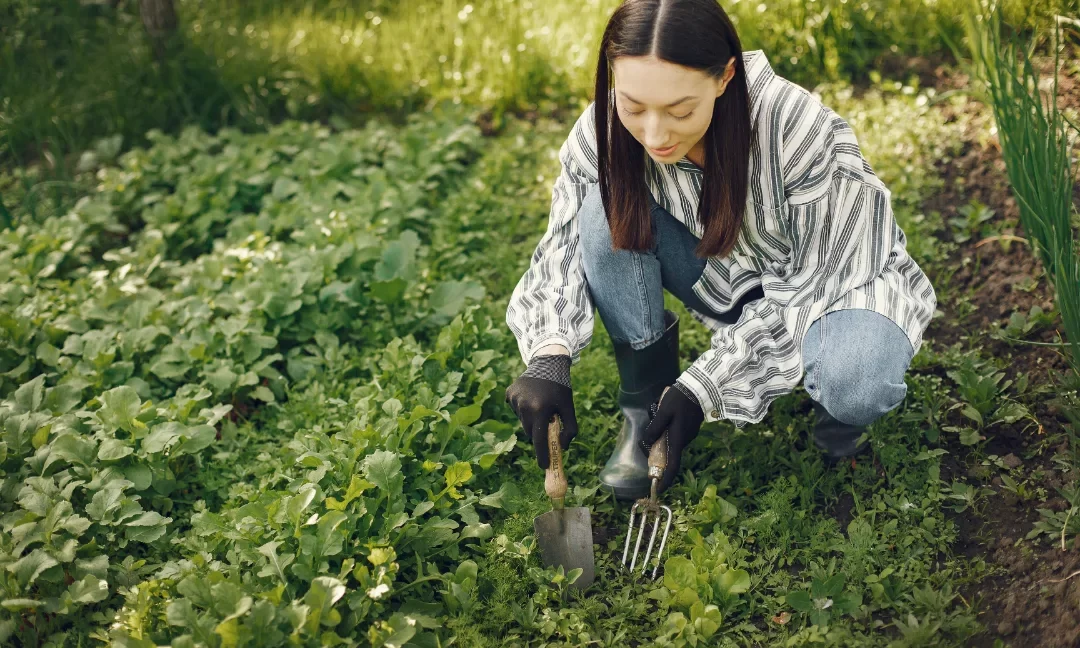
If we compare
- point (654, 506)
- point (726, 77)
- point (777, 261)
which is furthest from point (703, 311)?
point (726, 77)

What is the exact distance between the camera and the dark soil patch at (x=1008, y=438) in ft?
5.62

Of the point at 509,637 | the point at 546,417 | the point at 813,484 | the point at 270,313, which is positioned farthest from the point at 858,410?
the point at 270,313

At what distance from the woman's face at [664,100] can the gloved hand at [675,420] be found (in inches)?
19.2

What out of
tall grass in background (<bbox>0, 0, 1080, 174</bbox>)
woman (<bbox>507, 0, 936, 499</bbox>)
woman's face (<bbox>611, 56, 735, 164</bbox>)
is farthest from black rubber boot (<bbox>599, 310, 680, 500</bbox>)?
tall grass in background (<bbox>0, 0, 1080, 174</bbox>)

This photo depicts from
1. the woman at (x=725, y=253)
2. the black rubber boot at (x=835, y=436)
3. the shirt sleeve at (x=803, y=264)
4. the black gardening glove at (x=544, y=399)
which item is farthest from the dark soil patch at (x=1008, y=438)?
the black gardening glove at (x=544, y=399)

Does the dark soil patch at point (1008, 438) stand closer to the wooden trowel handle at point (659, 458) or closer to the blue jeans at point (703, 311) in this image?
the blue jeans at point (703, 311)

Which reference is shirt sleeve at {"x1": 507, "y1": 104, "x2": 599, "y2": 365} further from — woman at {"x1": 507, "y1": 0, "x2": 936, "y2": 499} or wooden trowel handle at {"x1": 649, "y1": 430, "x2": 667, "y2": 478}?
wooden trowel handle at {"x1": 649, "y1": 430, "x2": 667, "y2": 478}

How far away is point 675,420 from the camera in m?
1.88

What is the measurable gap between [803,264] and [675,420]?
1.43 feet

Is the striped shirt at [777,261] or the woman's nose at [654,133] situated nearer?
the woman's nose at [654,133]

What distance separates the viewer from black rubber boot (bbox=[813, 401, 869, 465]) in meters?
2.03

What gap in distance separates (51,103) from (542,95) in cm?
200

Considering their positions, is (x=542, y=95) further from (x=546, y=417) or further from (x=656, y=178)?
(x=546, y=417)

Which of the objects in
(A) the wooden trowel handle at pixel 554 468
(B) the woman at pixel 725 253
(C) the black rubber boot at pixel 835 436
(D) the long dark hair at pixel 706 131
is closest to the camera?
(D) the long dark hair at pixel 706 131
